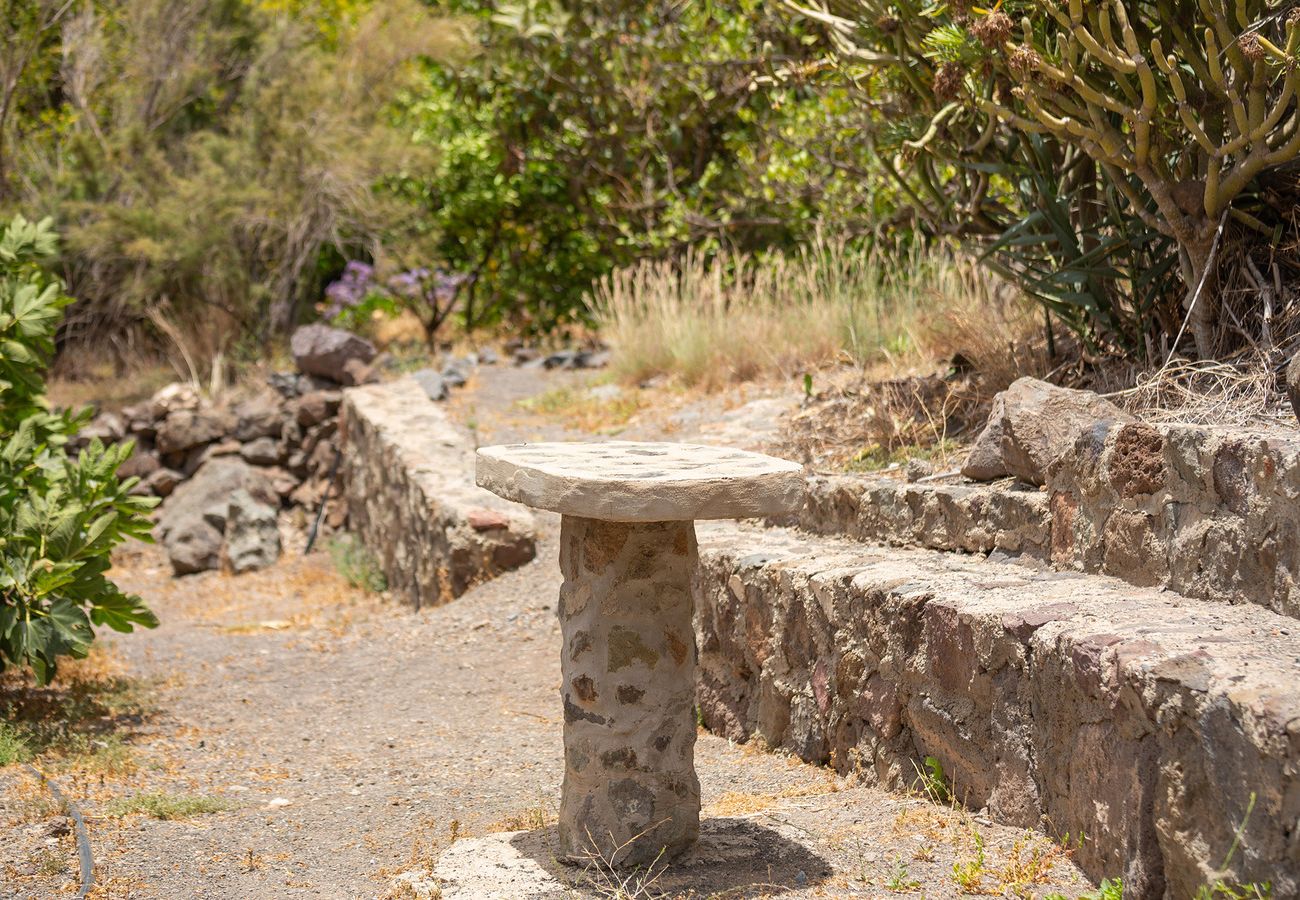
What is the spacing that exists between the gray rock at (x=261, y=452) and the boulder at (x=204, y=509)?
75 millimetres

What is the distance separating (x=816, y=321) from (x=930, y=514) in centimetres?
367

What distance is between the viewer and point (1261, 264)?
176 inches

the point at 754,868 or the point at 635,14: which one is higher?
the point at 635,14

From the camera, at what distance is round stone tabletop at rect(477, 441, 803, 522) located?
3.09 metres

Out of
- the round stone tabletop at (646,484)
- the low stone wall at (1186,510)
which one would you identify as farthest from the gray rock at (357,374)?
the low stone wall at (1186,510)

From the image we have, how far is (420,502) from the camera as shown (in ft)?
24.9

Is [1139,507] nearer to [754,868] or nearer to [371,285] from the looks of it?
[754,868]

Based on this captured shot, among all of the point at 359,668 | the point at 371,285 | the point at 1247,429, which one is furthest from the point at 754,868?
the point at 371,285

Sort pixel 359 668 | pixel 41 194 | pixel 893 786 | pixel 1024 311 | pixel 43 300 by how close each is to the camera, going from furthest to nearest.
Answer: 1. pixel 41 194
2. pixel 359 668
3. pixel 1024 311
4. pixel 43 300
5. pixel 893 786

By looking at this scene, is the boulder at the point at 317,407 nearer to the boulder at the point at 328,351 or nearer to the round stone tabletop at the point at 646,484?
the boulder at the point at 328,351

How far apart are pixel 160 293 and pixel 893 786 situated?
31.9 ft

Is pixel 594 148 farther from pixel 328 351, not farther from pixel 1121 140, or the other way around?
pixel 1121 140

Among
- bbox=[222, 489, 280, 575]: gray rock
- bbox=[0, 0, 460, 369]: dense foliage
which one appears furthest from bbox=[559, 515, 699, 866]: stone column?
bbox=[0, 0, 460, 369]: dense foliage

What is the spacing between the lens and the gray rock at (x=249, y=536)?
9211 millimetres
